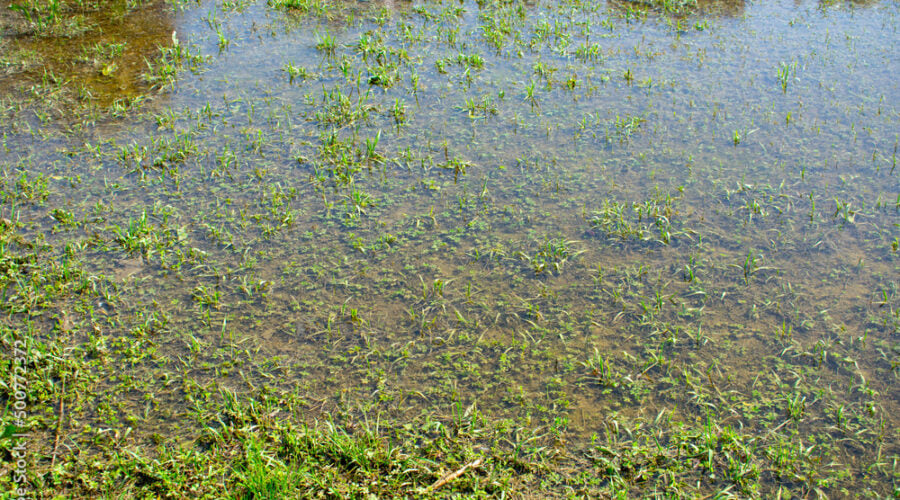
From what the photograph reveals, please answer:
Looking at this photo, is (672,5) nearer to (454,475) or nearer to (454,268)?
(454,268)

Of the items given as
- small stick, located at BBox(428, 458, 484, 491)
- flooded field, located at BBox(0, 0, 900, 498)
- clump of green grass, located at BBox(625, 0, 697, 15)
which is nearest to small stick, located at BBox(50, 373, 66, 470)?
flooded field, located at BBox(0, 0, 900, 498)

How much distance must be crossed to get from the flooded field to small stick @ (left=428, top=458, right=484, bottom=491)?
0.02 metres

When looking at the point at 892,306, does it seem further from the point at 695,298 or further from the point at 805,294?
the point at 695,298

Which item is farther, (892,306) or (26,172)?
(26,172)

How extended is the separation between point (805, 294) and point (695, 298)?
0.84 meters

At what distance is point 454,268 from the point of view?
5.30 metres

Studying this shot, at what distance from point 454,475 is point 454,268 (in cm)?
206

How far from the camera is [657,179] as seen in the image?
6312 millimetres

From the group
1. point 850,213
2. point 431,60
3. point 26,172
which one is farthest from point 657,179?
point 26,172

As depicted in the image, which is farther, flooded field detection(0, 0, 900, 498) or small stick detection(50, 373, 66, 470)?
flooded field detection(0, 0, 900, 498)

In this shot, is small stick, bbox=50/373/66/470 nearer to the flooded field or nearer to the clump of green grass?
the flooded field

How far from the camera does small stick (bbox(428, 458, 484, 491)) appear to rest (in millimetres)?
3506

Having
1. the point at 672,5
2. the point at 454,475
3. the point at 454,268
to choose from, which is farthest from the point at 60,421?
the point at 672,5

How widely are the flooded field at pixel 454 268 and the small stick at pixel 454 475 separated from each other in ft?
0.06
